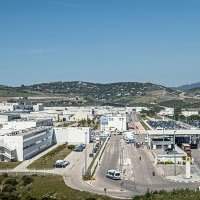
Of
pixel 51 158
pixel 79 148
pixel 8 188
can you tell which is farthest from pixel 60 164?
pixel 79 148

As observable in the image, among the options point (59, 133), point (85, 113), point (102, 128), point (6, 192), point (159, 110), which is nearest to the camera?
point (6, 192)

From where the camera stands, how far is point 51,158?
47.2m

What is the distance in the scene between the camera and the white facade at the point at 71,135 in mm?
62500

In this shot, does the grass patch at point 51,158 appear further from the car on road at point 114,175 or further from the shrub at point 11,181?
the car on road at point 114,175

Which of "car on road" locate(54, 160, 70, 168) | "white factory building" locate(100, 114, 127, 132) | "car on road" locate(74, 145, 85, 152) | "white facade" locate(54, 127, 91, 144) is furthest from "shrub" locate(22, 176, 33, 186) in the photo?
"white factory building" locate(100, 114, 127, 132)

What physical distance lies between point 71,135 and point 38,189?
31.0 metres

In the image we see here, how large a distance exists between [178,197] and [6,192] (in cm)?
1113

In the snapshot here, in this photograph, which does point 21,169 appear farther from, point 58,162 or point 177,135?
point 177,135

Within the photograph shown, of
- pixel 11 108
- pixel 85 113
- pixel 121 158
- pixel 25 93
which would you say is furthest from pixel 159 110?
pixel 121 158

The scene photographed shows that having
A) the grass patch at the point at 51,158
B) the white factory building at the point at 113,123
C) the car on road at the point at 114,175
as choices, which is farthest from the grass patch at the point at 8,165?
the white factory building at the point at 113,123

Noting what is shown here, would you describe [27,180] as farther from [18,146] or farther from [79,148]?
[79,148]

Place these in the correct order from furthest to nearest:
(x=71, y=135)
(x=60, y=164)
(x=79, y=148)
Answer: (x=71, y=135), (x=79, y=148), (x=60, y=164)

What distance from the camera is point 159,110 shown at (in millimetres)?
124188

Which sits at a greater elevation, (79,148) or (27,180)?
(79,148)
